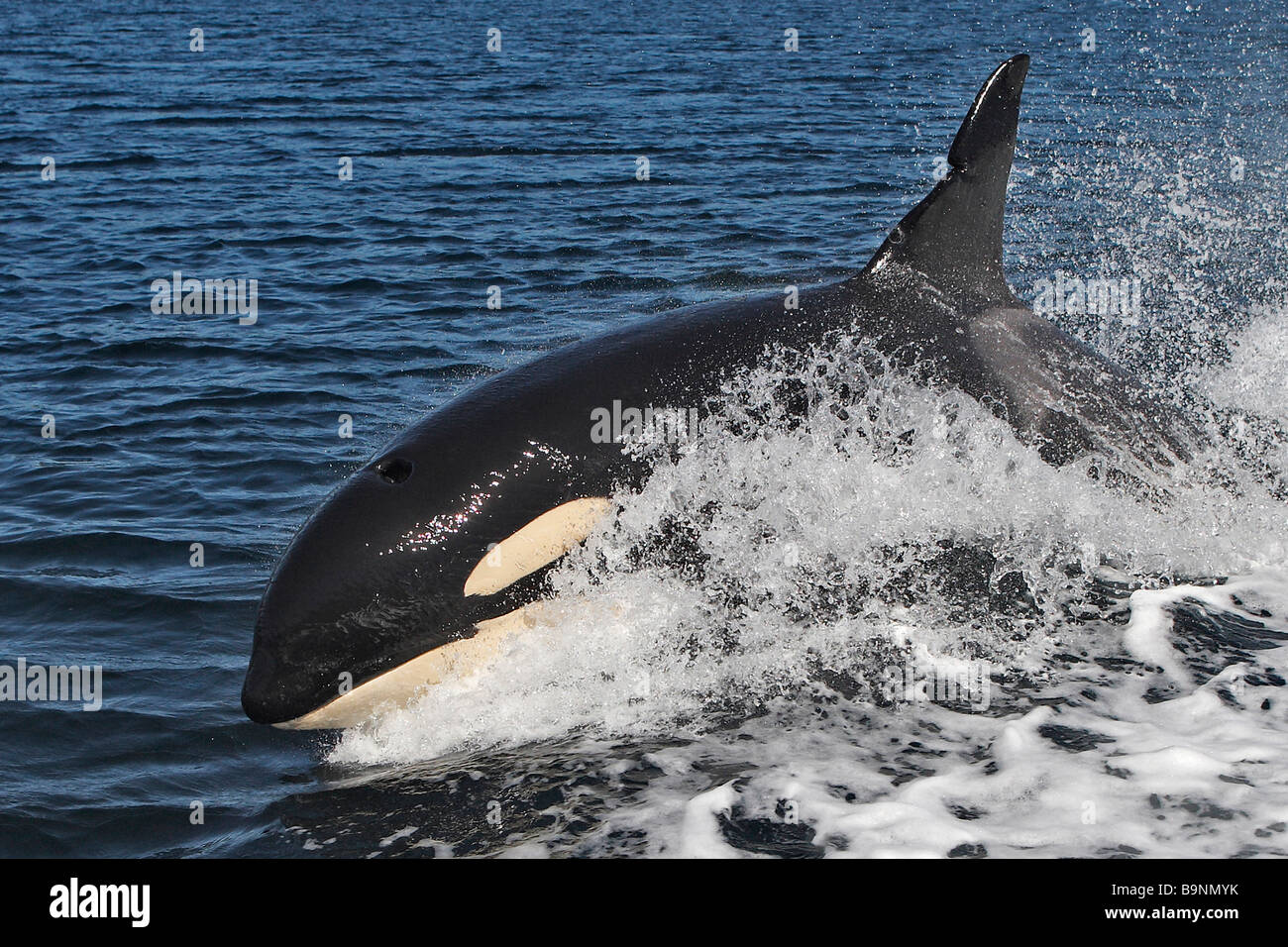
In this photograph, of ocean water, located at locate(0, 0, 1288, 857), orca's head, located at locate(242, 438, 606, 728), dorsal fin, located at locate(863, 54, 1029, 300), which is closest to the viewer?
ocean water, located at locate(0, 0, 1288, 857)

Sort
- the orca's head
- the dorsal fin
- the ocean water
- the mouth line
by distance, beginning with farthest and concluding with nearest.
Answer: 1. the dorsal fin
2. the mouth line
3. the orca's head
4. the ocean water

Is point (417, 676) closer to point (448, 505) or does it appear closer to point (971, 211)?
point (448, 505)

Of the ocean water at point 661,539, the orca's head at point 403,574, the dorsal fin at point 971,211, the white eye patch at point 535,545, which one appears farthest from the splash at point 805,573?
the dorsal fin at point 971,211

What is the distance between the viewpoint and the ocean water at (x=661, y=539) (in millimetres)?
5727

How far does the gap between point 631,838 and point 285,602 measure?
2.11 metres

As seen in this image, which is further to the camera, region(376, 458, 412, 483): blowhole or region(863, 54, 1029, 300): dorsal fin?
region(863, 54, 1029, 300): dorsal fin

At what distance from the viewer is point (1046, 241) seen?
59.8 ft

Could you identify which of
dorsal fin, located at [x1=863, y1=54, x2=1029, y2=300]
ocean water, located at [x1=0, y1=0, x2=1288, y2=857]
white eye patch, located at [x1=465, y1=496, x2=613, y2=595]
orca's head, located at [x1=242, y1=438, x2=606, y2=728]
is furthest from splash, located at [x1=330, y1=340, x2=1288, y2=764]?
dorsal fin, located at [x1=863, y1=54, x2=1029, y2=300]

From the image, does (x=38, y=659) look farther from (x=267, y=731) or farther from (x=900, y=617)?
(x=900, y=617)

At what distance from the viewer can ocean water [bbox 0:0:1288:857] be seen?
573cm

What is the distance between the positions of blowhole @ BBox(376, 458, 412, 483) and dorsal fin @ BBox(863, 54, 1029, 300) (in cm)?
286

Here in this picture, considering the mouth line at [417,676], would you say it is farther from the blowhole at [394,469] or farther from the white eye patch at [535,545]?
the blowhole at [394,469]

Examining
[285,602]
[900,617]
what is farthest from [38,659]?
[900,617]

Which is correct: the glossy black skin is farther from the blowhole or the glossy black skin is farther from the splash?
the splash
